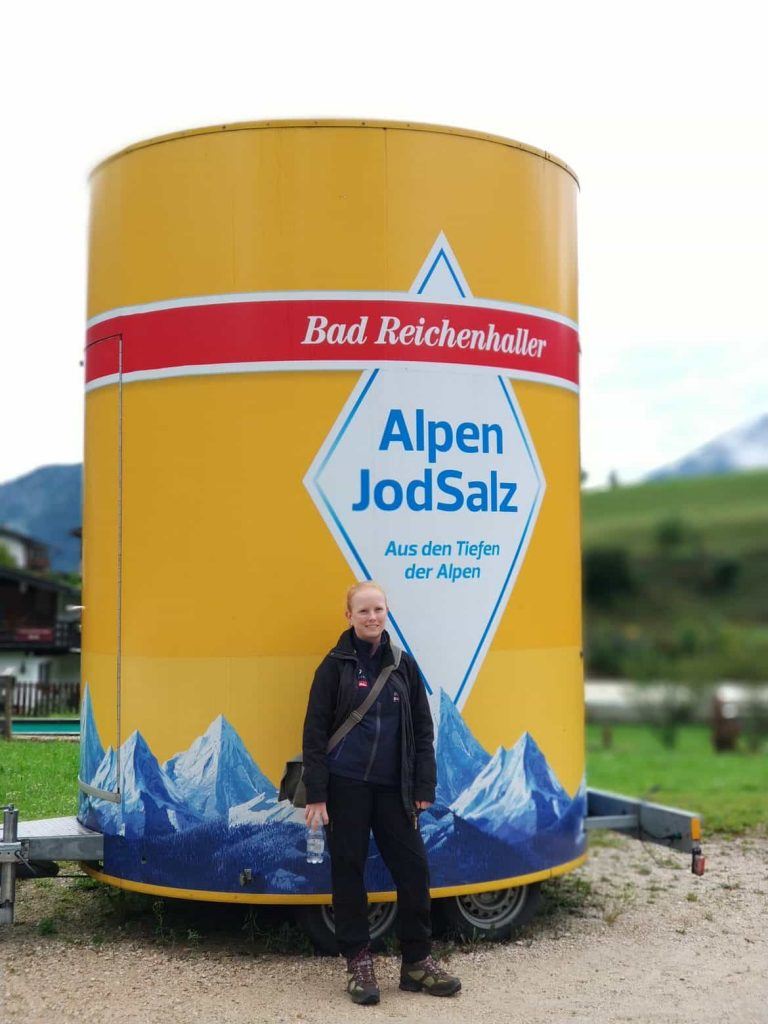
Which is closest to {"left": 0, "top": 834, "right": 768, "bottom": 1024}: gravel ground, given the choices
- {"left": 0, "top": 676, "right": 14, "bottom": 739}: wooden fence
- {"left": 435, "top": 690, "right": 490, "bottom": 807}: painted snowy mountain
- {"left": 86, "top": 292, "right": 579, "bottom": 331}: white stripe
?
{"left": 435, "top": 690, "right": 490, "bottom": 807}: painted snowy mountain

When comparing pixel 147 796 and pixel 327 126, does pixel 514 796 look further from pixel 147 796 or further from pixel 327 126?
pixel 327 126

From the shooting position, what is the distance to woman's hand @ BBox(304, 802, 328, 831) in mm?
5648

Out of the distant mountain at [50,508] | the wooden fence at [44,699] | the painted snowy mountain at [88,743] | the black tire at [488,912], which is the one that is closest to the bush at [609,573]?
the distant mountain at [50,508]

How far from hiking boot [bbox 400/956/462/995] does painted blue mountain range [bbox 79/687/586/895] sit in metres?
0.48

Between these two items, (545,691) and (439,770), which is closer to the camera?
(439,770)

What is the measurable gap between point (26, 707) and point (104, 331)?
283 cm

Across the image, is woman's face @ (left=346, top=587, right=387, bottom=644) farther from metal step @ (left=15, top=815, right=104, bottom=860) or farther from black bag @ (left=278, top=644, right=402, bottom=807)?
metal step @ (left=15, top=815, right=104, bottom=860)

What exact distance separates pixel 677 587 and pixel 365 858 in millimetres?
32217

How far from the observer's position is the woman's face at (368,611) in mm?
5727

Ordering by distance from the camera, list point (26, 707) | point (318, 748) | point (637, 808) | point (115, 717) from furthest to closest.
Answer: point (26, 707), point (637, 808), point (115, 717), point (318, 748)

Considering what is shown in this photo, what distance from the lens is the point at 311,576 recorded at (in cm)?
610

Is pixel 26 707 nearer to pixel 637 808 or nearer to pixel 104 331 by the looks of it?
pixel 104 331

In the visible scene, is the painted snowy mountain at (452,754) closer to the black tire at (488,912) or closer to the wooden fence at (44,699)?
the black tire at (488,912)

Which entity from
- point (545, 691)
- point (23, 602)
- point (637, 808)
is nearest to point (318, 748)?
point (545, 691)
